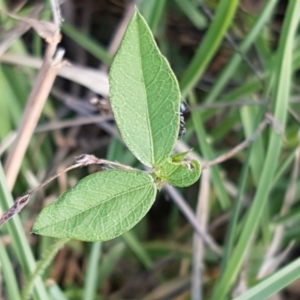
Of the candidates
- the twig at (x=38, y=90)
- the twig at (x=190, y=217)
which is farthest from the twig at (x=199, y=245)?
the twig at (x=38, y=90)

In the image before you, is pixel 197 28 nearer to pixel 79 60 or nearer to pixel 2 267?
pixel 79 60

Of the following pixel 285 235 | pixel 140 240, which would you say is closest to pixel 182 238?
pixel 140 240

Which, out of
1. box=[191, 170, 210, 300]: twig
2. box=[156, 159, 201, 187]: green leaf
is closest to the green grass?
box=[191, 170, 210, 300]: twig

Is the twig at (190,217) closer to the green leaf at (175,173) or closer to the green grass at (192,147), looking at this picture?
the green grass at (192,147)

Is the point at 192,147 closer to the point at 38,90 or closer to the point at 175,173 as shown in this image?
the point at 38,90

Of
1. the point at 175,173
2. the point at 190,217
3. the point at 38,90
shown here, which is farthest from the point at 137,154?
the point at 190,217

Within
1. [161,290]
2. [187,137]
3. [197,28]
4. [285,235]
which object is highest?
[197,28]
